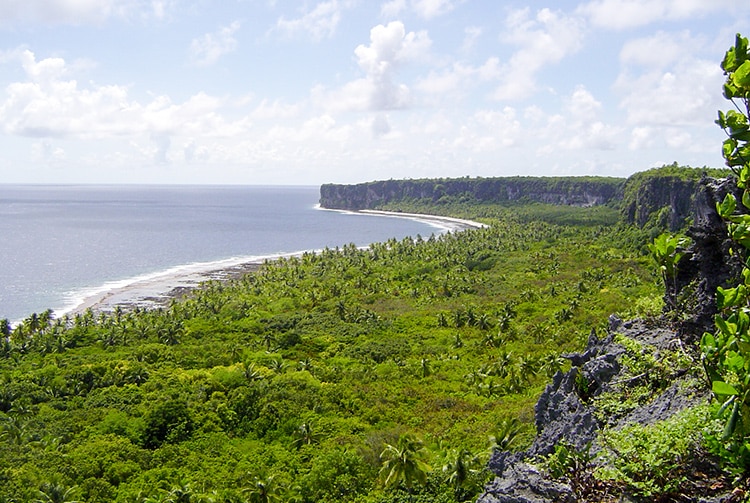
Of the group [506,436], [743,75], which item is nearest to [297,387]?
[506,436]

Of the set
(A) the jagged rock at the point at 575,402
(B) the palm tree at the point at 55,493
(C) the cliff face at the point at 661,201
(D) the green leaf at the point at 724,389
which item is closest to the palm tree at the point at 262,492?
(B) the palm tree at the point at 55,493

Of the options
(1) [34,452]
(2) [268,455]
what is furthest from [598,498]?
(1) [34,452]

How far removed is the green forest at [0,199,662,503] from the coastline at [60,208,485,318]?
28.4 ft

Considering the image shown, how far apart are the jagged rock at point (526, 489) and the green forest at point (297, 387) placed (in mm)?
11240

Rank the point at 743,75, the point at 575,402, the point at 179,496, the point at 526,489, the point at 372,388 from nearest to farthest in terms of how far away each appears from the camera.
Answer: the point at 743,75
the point at 526,489
the point at 575,402
the point at 179,496
the point at 372,388

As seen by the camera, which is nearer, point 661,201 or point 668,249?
point 668,249

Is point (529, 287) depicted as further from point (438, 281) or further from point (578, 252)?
point (578, 252)

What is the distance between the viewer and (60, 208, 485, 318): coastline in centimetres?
11050

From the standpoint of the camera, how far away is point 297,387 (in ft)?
197

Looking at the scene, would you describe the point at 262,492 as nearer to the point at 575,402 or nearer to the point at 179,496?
the point at 179,496

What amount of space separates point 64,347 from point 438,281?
227 feet

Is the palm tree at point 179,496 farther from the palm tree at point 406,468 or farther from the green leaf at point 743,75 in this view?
the green leaf at point 743,75

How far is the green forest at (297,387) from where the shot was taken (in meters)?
40.0

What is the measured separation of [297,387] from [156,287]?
262 feet
